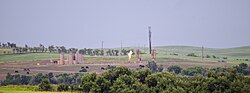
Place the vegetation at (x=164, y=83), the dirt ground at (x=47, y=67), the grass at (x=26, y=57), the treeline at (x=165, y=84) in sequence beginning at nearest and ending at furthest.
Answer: the treeline at (x=165, y=84), the vegetation at (x=164, y=83), the dirt ground at (x=47, y=67), the grass at (x=26, y=57)

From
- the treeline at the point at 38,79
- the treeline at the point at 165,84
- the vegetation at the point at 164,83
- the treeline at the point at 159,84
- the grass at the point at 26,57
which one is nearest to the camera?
the treeline at the point at 159,84

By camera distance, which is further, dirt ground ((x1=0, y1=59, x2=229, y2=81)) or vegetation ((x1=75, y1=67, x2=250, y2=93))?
dirt ground ((x1=0, y1=59, x2=229, y2=81))

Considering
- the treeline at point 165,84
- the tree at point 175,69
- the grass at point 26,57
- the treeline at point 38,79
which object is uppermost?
the grass at point 26,57

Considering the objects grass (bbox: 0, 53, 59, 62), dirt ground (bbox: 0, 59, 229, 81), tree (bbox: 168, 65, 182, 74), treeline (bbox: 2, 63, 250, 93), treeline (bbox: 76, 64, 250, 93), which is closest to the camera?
treeline (bbox: 2, 63, 250, 93)

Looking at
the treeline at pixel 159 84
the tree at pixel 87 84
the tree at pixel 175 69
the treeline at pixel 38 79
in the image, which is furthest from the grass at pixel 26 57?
the treeline at pixel 159 84

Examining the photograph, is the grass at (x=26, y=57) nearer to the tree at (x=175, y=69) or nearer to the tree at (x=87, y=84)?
the tree at (x=175, y=69)

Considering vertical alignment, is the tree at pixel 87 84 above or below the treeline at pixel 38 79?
above

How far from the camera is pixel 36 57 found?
15875 centimetres

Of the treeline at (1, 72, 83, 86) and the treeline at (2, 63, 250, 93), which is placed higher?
the treeline at (2, 63, 250, 93)

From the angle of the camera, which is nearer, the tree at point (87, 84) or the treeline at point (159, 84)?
the treeline at point (159, 84)

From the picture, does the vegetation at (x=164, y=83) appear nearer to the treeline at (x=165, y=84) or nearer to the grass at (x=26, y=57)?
the treeline at (x=165, y=84)

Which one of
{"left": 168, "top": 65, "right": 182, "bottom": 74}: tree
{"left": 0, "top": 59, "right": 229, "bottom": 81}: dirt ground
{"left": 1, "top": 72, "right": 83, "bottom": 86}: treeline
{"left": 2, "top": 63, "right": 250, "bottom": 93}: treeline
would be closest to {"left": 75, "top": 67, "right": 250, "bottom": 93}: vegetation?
{"left": 2, "top": 63, "right": 250, "bottom": 93}: treeline

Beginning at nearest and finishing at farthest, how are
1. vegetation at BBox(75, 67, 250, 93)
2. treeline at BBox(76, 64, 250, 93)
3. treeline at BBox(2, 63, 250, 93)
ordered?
treeline at BBox(2, 63, 250, 93) < treeline at BBox(76, 64, 250, 93) < vegetation at BBox(75, 67, 250, 93)

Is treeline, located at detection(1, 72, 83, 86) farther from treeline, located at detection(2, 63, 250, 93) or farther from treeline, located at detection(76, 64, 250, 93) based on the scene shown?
treeline, located at detection(76, 64, 250, 93)
